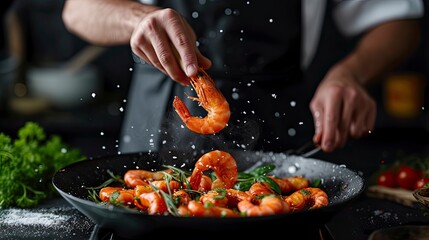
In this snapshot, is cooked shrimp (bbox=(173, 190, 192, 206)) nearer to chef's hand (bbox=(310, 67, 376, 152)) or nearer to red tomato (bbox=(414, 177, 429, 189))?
chef's hand (bbox=(310, 67, 376, 152))

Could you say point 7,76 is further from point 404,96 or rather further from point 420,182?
point 420,182

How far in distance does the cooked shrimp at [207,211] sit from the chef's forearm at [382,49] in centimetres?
112

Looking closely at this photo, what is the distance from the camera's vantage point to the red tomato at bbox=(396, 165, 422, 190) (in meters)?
2.00

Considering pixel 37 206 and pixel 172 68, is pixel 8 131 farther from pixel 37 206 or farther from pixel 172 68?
pixel 172 68

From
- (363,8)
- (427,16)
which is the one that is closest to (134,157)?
(363,8)

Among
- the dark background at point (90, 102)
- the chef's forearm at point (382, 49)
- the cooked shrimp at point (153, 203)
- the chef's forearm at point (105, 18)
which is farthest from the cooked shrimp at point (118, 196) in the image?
the dark background at point (90, 102)

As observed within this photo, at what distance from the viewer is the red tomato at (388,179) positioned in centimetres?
204

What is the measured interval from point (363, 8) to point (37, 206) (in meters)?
1.48

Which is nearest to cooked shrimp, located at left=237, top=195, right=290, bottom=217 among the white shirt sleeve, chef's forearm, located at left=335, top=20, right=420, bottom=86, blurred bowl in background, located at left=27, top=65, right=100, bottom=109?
chef's forearm, located at left=335, top=20, right=420, bottom=86

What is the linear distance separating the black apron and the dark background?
3.60 feet

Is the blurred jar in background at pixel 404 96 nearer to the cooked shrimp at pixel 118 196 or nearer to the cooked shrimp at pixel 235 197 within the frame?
the cooked shrimp at pixel 235 197

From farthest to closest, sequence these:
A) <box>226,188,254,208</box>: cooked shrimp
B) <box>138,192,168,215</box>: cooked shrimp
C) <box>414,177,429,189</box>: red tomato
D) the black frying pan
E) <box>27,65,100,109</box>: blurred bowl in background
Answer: <box>27,65,100,109</box>: blurred bowl in background → <box>414,177,429,189</box>: red tomato → <box>226,188,254,208</box>: cooked shrimp → <box>138,192,168,215</box>: cooked shrimp → the black frying pan

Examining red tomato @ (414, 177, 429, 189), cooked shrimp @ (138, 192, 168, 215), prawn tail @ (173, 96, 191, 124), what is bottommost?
red tomato @ (414, 177, 429, 189)

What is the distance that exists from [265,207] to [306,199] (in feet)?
0.81
